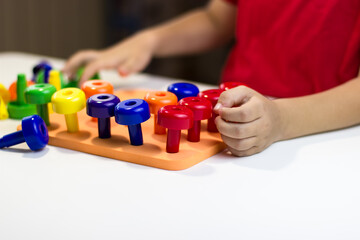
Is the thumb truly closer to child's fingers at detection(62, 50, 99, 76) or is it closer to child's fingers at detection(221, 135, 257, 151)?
child's fingers at detection(221, 135, 257, 151)

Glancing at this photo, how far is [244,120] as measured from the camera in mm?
531

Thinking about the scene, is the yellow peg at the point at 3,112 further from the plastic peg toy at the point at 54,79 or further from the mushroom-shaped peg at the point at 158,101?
the mushroom-shaped peg at the point at 158,101

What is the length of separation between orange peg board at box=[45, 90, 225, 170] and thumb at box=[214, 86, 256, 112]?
55mm

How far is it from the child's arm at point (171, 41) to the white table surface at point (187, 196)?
1.27 feet

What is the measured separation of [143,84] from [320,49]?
36 centimetres

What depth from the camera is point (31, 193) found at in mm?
452

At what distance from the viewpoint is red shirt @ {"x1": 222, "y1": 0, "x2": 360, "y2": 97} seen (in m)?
0.78

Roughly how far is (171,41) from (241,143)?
1.81 feet

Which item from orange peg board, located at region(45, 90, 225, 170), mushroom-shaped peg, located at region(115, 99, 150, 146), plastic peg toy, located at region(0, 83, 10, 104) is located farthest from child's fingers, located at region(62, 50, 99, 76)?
mushroom-shaped peg, located at region(115, 99, 150, 146)

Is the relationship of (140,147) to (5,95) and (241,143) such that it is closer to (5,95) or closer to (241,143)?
(241,143)

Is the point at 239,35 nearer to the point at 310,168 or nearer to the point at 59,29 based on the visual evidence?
the point at 310,168

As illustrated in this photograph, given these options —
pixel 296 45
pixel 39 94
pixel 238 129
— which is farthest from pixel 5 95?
pixel 296 45

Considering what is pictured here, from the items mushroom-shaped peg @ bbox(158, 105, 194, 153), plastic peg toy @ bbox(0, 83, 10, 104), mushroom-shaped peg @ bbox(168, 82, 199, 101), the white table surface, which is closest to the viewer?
the white table surface

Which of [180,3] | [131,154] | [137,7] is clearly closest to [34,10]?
[137,7]
